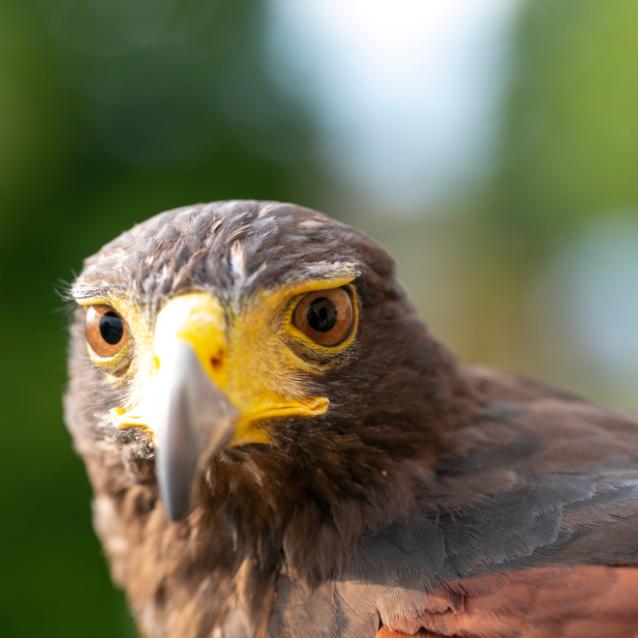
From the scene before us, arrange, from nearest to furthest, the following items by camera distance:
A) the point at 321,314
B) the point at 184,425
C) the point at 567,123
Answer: the point at 184,425, the point at 321,314, the point at 567,123

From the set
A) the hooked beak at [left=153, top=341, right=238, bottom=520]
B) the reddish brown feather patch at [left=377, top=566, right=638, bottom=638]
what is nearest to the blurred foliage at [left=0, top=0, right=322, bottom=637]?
the hooked beak at [left=153, top=341, right=238, bottom=520]

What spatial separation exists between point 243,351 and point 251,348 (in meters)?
0.03

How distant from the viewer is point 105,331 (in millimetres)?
1640

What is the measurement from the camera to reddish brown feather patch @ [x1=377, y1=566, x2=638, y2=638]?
1359 millimetres

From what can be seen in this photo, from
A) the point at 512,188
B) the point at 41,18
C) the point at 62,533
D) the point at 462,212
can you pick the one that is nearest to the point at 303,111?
the point at 41,18

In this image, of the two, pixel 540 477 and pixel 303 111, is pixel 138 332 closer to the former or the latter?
pixel 540 477

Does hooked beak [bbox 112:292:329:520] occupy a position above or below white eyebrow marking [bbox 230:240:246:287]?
below

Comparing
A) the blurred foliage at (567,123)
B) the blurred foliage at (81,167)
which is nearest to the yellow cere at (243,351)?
the blurred foliage at (81,167)

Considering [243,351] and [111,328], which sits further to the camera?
[111,328]

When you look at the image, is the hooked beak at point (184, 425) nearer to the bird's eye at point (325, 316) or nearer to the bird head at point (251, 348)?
the bird head at point (251, 348)

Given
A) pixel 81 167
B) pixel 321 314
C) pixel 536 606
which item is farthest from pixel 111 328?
pixel 81 167

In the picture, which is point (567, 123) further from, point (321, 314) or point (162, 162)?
point (321, 314)

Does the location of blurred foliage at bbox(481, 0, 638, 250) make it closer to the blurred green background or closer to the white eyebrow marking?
the blurred green background

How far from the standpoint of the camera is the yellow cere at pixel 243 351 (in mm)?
1385
